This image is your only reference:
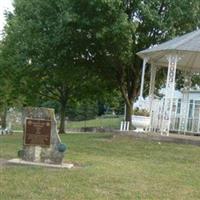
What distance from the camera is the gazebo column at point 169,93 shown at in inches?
840

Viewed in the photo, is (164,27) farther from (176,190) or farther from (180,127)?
(176,190)

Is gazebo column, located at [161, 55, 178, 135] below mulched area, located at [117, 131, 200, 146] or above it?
above

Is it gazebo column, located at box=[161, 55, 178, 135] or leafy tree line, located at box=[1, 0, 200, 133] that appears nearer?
gazebo column, located at box=[161, 55, 178, 135]

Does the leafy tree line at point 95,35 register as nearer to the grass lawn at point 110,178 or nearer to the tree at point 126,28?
the tree at point 126,28

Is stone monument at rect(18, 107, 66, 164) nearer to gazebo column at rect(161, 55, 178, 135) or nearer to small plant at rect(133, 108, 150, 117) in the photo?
gazebo column at rect(161, 55, 178, 135)

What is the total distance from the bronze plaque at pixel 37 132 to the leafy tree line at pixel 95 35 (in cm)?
1241

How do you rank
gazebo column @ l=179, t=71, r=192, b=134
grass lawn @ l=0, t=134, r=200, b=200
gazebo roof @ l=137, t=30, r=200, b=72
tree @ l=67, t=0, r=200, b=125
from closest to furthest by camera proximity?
grass lawn @ l=0, t=134, r=200, b=200 < gazebo roof @ l=137, t=30, r=200, b=72 < gazebo column @ l=179, t=71, r=192, b=134 < tree @ l=67, t=0, r=200, b=125

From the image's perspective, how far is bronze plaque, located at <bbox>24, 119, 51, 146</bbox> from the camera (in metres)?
12.8

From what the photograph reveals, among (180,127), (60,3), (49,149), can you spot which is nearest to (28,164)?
(49,149)

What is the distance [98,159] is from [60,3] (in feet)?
47.0

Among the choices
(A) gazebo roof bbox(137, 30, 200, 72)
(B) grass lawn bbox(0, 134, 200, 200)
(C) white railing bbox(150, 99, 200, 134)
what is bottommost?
(B) grass lawn bbox(0, 134, 200, 200)

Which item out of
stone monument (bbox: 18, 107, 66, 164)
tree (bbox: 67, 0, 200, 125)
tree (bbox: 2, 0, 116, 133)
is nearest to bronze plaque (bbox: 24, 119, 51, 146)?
stone monument (bbox: 18, 107, 66, 164)

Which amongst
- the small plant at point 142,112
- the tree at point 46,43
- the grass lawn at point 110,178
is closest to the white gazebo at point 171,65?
the small plant at point 142,112

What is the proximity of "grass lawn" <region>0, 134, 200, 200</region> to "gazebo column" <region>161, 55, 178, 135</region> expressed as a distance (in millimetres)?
5002
